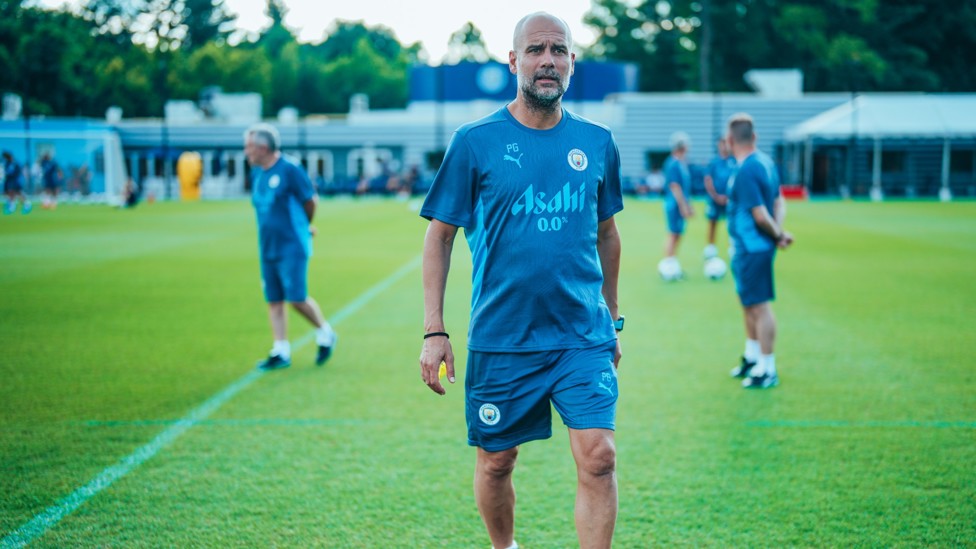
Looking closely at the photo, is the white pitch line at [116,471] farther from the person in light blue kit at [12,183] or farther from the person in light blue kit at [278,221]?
the person in light blue kit at [12,183]

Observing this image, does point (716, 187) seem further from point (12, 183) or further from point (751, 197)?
point (12, 183)

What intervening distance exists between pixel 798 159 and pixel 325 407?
1734 inches

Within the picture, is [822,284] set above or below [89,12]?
below

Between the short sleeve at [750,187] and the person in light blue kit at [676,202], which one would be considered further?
the person in light blue kit at [676,202]

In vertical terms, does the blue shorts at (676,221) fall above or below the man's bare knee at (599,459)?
above

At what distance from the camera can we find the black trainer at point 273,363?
7793mm

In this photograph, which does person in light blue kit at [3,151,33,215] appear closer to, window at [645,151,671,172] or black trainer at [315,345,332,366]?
black trainer at [315,345,332,366]

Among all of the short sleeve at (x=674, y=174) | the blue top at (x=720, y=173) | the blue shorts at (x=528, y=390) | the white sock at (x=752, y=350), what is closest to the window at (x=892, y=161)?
the blue top at (x=720, y=173)

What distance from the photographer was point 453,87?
180ft

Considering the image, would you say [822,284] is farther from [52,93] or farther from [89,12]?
[89,12]

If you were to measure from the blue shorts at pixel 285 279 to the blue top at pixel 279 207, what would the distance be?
0.06m

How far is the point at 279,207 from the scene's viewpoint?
761 centimetres

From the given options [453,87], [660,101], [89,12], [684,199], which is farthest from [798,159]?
[89,12]

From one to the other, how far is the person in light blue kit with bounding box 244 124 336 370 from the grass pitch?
709mm
